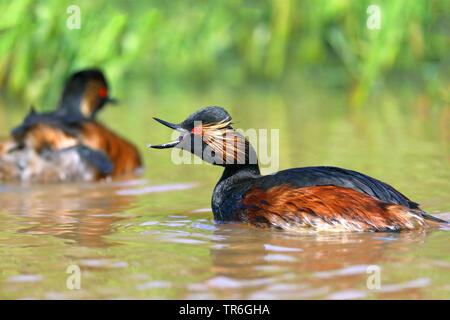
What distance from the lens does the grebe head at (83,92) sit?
1038cm

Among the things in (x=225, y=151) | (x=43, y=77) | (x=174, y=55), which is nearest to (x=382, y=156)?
(x=225, y=151)

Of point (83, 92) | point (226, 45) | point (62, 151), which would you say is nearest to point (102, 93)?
point (83, 92)

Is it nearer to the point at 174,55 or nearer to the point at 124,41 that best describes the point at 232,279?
the point at 124,41

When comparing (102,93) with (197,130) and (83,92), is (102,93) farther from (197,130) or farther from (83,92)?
(197,130)

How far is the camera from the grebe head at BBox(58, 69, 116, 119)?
1038cm

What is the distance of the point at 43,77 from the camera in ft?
39.0

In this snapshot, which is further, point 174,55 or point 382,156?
point 174,55

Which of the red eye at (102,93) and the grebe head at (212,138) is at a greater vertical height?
the red eye at (102,93)

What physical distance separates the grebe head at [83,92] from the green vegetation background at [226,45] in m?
0.81

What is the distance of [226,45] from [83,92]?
803cm

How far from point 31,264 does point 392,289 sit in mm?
2202

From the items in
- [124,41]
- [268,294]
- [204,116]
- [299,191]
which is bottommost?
[268,294]

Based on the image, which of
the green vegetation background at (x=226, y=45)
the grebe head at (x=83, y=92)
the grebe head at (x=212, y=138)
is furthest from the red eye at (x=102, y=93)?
the grebe head at (x=212, y=138)

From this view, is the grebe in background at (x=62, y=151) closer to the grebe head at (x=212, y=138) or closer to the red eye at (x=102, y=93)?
the red eye at (x=102, y=93)
